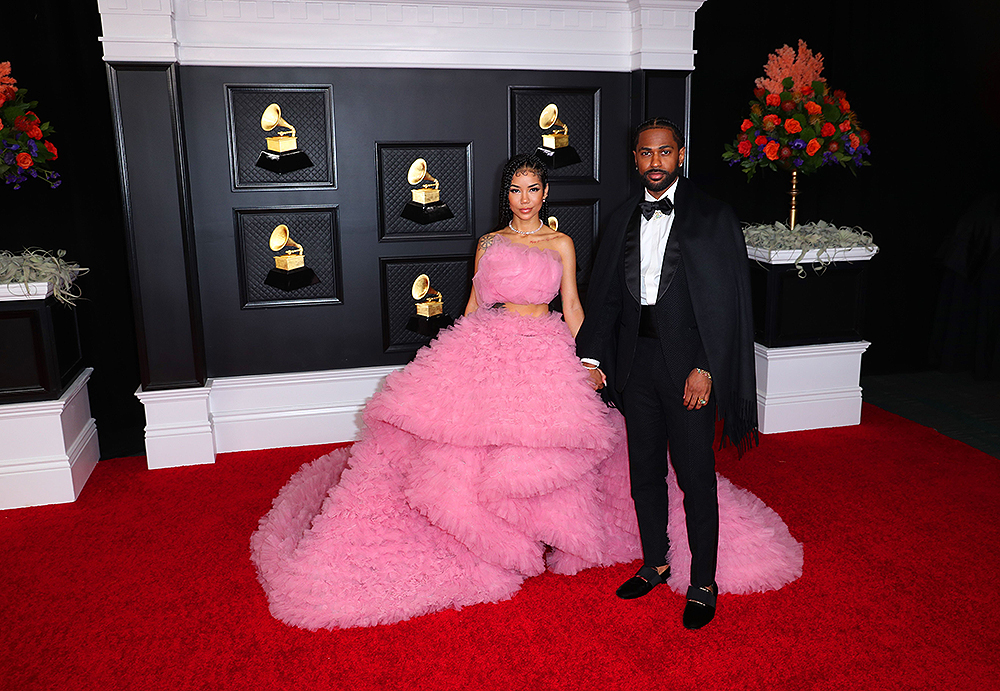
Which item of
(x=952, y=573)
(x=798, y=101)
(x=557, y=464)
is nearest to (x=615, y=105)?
(x=798, y=101)

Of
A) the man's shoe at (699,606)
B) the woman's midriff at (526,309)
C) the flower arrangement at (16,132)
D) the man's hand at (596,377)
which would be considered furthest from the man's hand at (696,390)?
the flower arrangement at (16,132)

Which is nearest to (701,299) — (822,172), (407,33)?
(407,33)

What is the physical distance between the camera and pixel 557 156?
4.95 m

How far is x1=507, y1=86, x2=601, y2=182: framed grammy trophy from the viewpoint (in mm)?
4871

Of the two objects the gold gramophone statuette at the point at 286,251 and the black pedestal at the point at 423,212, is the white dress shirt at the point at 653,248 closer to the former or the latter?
the black pedestal at the point at 423,212

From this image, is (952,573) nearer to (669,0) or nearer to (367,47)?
(669,0)

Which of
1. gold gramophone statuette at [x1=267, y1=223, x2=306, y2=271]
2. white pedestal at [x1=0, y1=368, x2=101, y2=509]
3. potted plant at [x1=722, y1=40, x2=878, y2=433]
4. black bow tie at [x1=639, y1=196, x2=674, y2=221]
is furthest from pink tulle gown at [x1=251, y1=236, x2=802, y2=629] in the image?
potted plant at [x1=722, y1=40, x2=878, y2=433]

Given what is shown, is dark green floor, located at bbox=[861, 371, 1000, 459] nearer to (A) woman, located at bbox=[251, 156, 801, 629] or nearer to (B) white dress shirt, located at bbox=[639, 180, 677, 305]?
(A) woman, located at bbox=[251, 156, 801, 629]

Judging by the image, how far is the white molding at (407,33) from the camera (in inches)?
164

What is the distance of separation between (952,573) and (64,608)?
12.3ft

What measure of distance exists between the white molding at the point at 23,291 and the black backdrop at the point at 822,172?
0.98 m

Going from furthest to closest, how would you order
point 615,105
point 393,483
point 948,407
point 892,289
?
point 892,289
point 948,407
point 615,105
point 393,483

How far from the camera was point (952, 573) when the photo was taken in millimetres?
3176

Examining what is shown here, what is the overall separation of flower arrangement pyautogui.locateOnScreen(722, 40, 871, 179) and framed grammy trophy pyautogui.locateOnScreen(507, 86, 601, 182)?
3.04 ft
